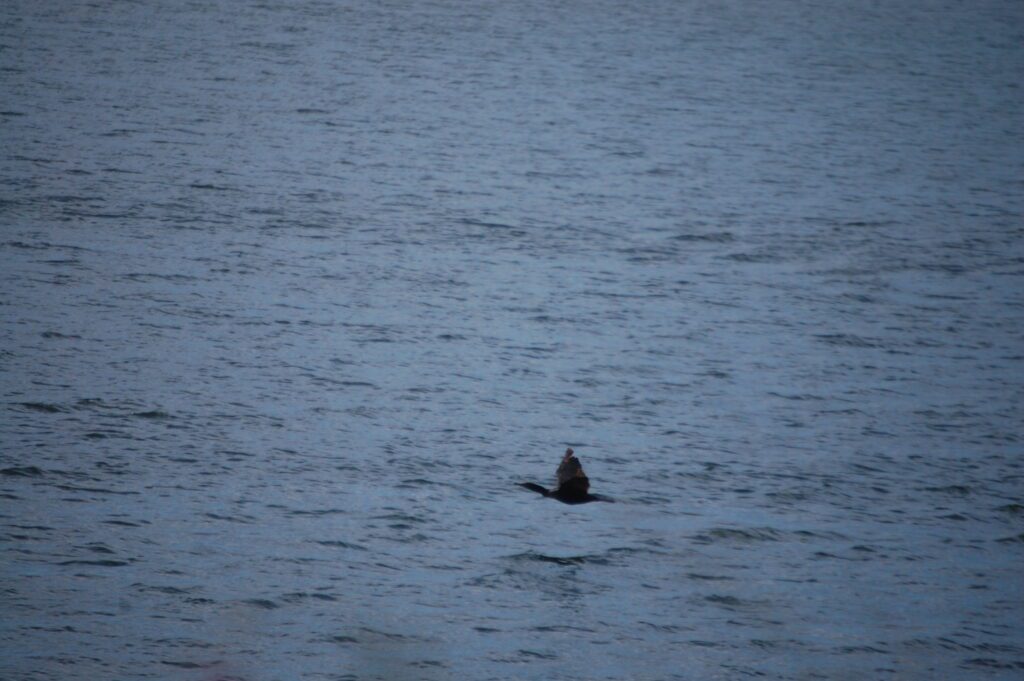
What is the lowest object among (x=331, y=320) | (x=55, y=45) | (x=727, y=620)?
(x=727, y=620)

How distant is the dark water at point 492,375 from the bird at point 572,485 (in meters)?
0.25

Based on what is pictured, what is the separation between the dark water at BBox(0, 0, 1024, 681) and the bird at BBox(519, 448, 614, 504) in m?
0.25

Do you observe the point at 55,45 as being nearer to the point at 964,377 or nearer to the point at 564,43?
the point at 564,43

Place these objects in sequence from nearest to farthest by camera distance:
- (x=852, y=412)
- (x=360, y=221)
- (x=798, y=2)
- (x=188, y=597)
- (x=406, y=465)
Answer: (x=188, y=597) → (x=406, y=465) → (x=852, y=412) → (x=360, y=221) → (x=798, y=2)

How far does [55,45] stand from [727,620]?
30.2 metres

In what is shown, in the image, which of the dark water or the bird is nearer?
the dark water

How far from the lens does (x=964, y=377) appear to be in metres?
Answer: 21.1

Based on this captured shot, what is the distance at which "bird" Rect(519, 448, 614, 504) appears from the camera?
16.2 m

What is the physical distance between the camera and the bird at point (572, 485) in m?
16.2

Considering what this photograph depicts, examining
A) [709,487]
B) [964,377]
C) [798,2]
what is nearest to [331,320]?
[709,487]

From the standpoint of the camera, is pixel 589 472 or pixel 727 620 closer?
pixel 727 620

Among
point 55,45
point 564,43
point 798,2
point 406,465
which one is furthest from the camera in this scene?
point 798,2

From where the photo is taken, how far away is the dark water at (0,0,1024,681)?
13477 mm

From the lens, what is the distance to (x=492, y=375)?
67.6 feet
